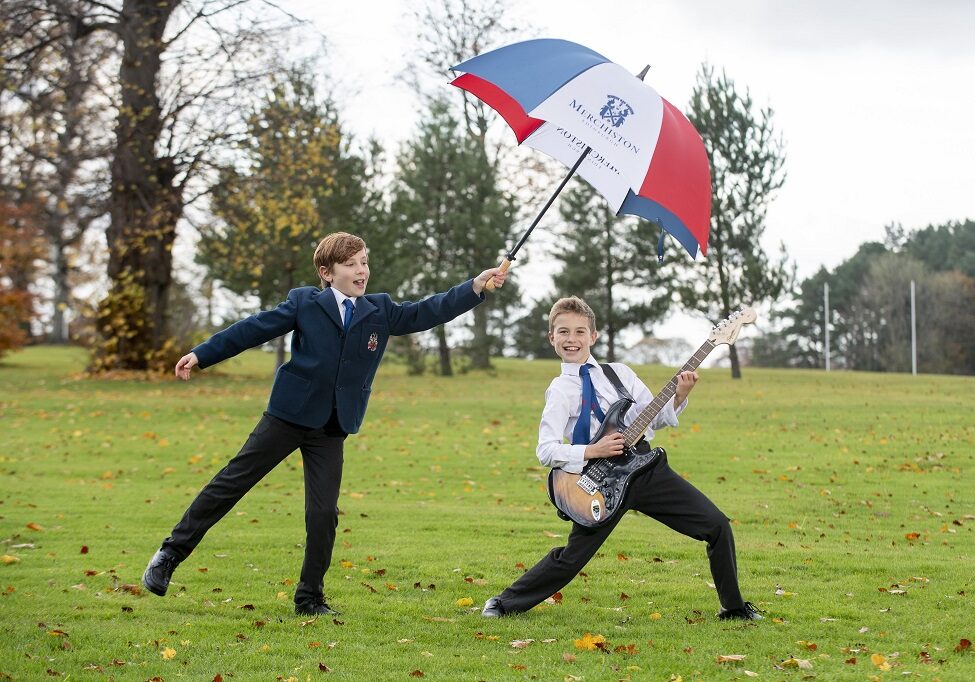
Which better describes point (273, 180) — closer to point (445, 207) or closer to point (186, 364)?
point (445, 207)

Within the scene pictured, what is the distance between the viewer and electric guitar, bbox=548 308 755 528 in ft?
18.6

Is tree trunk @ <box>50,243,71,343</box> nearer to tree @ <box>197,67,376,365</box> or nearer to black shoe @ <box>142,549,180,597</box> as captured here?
tree @ <box>197,67,376,365</box>

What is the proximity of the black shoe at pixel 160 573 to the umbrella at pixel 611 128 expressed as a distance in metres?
2.45

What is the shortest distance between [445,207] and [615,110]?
30071mm

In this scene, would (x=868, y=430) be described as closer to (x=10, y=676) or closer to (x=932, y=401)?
(x=932, y=401)

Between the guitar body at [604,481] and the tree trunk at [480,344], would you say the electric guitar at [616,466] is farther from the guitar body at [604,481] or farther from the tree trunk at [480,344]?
the tree trunk at [480,344]

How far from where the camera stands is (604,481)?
5.71m

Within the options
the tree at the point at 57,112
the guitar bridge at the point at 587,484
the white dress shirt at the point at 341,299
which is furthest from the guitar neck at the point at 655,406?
the tree at the point at 57,112

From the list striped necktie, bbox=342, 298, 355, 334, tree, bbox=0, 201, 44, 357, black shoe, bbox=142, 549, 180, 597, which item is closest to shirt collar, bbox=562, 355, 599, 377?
striped necktie, bbox=342, 298, 355, 334

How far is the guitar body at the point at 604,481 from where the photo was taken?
5687mm

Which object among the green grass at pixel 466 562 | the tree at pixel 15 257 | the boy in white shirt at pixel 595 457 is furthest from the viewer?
the tree at pixel 15 257

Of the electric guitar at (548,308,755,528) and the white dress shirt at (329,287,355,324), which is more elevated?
the white dress shirt at (329,287,355,324)

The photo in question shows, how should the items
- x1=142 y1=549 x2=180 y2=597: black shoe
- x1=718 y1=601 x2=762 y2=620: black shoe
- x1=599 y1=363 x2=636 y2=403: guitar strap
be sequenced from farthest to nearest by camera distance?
x1=142 y1=549 x2=180 y2=597: black shoe
x1=718 y1=601 x2=762 y2=620: black shoe
x1=599 y1=363 x2=636 y2=403: guitar strap

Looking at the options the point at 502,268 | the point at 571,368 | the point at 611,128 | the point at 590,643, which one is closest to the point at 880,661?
the point at 590,643
